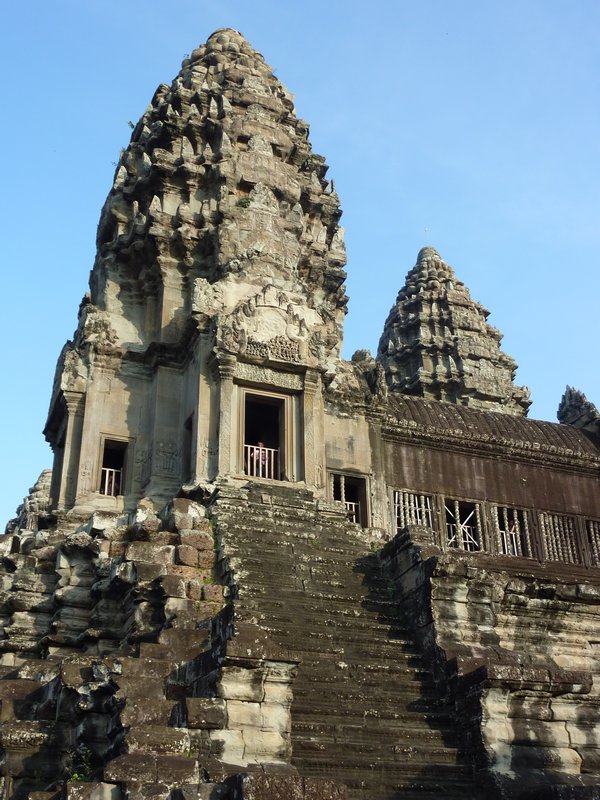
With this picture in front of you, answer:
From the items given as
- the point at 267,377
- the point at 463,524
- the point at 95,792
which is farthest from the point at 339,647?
the point at 463,524

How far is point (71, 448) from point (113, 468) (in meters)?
1.31

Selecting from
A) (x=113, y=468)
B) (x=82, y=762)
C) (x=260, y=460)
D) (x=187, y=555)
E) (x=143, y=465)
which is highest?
(x=113, y=468)

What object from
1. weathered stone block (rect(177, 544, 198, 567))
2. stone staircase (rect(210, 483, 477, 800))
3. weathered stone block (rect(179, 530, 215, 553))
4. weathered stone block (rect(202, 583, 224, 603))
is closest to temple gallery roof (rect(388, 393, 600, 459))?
stone staircase (rect(210, 483, 477, 800))

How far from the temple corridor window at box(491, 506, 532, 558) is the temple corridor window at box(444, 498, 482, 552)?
1.48 ft

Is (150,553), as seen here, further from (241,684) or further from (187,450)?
(187,450)

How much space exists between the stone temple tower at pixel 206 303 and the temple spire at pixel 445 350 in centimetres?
1327

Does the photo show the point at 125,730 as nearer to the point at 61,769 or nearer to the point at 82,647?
the point at 61,769

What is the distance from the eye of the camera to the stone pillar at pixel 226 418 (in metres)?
19.1

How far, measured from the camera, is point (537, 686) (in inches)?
503

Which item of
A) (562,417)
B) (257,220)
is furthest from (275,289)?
(562,417)

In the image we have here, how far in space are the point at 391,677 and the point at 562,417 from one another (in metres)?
18.4

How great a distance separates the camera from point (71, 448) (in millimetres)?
21078

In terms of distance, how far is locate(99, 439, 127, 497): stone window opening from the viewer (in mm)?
21156

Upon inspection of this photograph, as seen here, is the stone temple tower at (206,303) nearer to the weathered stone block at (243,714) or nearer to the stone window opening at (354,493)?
the stone window opening at (354,493)
